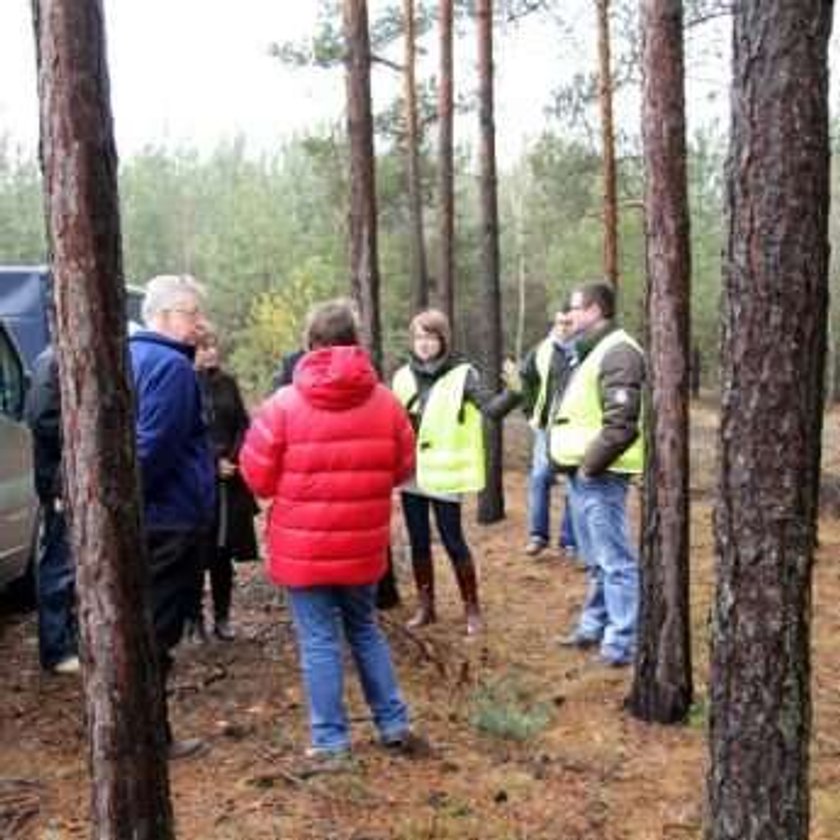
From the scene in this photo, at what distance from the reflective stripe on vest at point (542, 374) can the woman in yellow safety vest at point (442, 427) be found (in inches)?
37.6

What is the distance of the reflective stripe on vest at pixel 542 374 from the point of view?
7945mm

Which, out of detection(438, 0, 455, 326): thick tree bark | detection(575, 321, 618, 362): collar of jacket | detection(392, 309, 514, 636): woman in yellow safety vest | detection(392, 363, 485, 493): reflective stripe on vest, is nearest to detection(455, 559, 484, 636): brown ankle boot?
detection(392, 309, 514, 636): woman in yellow safety vest

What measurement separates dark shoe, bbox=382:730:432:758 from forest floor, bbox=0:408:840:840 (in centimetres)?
5

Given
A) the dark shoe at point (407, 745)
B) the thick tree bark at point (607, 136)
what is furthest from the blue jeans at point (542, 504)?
the thick tree bark at point (607, 136)

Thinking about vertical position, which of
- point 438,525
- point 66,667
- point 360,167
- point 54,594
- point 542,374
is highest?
point 360,167

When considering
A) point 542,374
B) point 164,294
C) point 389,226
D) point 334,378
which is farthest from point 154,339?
point 389,226

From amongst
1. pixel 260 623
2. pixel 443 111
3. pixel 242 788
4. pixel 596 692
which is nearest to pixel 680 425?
pixel 596 692

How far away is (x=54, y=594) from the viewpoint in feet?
21.0

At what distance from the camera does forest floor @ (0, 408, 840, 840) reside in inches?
182

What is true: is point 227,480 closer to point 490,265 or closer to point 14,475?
point 14,475

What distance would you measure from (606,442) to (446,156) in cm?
1019

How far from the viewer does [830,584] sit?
934 centimetres

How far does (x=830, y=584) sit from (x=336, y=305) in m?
5.71

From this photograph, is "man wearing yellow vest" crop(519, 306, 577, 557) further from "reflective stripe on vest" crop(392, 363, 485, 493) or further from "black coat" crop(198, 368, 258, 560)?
"black coat" crop(198, 368, 258, 560)
